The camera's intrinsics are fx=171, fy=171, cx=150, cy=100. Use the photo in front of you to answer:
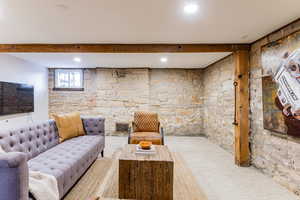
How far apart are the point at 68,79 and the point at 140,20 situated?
14.7ft

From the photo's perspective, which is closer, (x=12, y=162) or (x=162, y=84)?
(x=12, y=162)

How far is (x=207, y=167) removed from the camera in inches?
122

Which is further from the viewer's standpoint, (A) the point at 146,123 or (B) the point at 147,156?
(A) the point at 146,123

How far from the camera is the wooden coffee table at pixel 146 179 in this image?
79.3 inches

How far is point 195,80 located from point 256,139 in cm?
310

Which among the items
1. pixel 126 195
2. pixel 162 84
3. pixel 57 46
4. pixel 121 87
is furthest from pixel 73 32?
pixel 162 84

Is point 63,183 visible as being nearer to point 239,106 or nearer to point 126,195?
point 126,195

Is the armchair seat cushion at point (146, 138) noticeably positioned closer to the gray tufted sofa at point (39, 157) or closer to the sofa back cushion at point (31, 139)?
the gray tufted sofa at point (39, 157)

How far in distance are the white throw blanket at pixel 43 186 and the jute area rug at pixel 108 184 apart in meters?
0.42

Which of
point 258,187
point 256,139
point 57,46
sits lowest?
point 258,187

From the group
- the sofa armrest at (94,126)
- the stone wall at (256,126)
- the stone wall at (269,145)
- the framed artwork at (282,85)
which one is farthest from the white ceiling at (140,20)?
the sofa armrest at (94,126)

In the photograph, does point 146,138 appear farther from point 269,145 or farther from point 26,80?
point 26,80

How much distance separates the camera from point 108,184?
7.87 feet

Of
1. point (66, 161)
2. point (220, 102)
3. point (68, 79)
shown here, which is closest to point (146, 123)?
point (220, 102)
